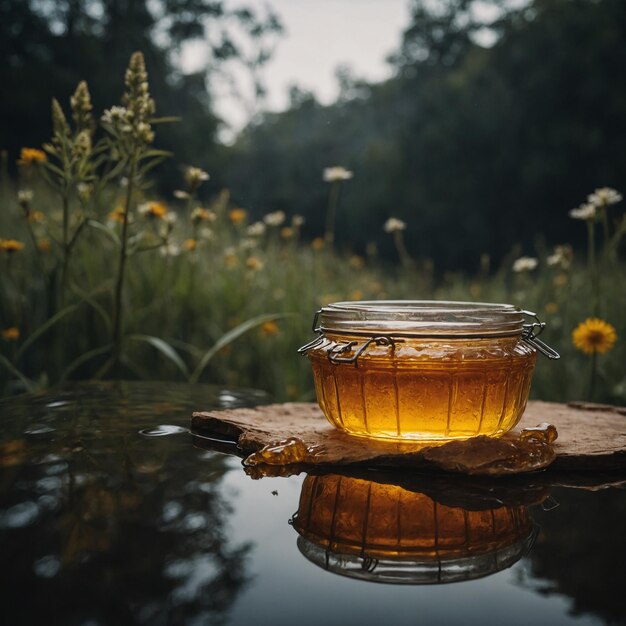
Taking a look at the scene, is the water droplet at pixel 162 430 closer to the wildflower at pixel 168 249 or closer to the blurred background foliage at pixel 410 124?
the wildflower at pixel 168 249

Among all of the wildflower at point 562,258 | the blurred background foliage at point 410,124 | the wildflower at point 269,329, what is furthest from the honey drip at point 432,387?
the blurred background foliage at point 410,124

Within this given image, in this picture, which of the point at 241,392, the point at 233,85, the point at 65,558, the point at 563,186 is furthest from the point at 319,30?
the point at 65,558

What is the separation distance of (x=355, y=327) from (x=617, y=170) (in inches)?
580

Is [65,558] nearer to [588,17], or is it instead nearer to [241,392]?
[241,392]

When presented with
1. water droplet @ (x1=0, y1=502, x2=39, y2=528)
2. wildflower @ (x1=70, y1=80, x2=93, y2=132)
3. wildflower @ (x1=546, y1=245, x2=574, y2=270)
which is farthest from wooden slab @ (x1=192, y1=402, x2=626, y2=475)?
wildflower @ (x1=546, y1=245, x2=574, y2=270)

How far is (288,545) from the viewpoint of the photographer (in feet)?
2.18

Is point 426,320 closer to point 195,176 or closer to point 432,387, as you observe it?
point 432,387

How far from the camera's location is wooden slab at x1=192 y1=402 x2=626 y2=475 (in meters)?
0.89

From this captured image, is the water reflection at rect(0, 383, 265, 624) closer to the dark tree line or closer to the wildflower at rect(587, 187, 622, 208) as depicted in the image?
the wildflower at rect(587, 187, 622, 208)

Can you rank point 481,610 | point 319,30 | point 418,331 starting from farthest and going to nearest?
point 319,30 < point 418,331 < point 481,610

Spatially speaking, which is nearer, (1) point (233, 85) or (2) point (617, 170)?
(2) point (617, 170)

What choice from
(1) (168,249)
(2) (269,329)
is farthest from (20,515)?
(2) (269,329)

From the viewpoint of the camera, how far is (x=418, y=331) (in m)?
0.96

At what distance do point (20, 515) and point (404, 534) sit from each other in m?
0.39
